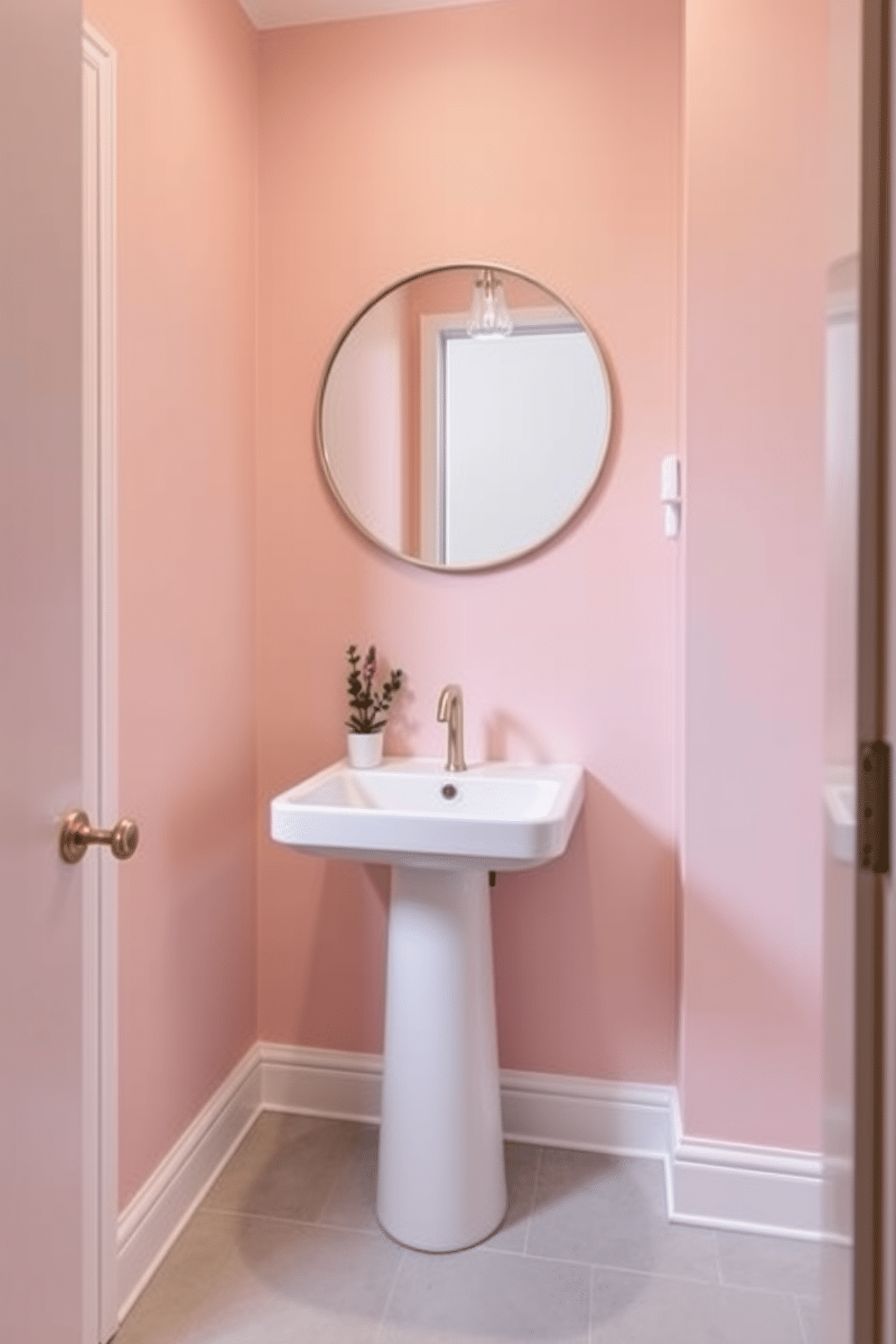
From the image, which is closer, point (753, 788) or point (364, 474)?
point (753, 788)

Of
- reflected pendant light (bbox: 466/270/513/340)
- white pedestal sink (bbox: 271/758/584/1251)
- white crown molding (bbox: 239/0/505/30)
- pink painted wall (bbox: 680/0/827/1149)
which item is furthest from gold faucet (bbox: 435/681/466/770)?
white crown molding (bbox: 239/0/505/30)

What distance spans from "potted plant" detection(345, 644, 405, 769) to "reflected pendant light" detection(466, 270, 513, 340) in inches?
30.6

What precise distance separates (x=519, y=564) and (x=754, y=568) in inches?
21.1

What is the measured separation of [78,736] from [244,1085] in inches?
56.7

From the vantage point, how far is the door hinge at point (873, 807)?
61 centimetres

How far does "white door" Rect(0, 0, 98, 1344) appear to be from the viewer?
0.76 metres

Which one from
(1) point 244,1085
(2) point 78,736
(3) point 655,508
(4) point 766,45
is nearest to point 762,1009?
(3) point 655,508

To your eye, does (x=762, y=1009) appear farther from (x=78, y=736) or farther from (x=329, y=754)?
(x=78, y=736)

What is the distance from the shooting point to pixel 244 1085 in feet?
6.63

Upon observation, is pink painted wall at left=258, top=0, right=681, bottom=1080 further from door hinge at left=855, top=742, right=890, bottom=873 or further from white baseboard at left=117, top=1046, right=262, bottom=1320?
door hinge at left=855, top=742, right=890, bottom=873

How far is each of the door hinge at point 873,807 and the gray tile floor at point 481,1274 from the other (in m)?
1.27

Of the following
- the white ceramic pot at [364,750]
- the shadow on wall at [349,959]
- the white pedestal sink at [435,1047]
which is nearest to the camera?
the white pedestal sink at [435,1047]

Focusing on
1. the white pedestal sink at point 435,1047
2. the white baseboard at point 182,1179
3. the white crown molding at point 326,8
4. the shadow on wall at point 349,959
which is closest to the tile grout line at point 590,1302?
the white pedestal sink at point 435,1047

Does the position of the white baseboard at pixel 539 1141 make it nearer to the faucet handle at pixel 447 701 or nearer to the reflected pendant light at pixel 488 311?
the faucet handle at pixel 447 701
